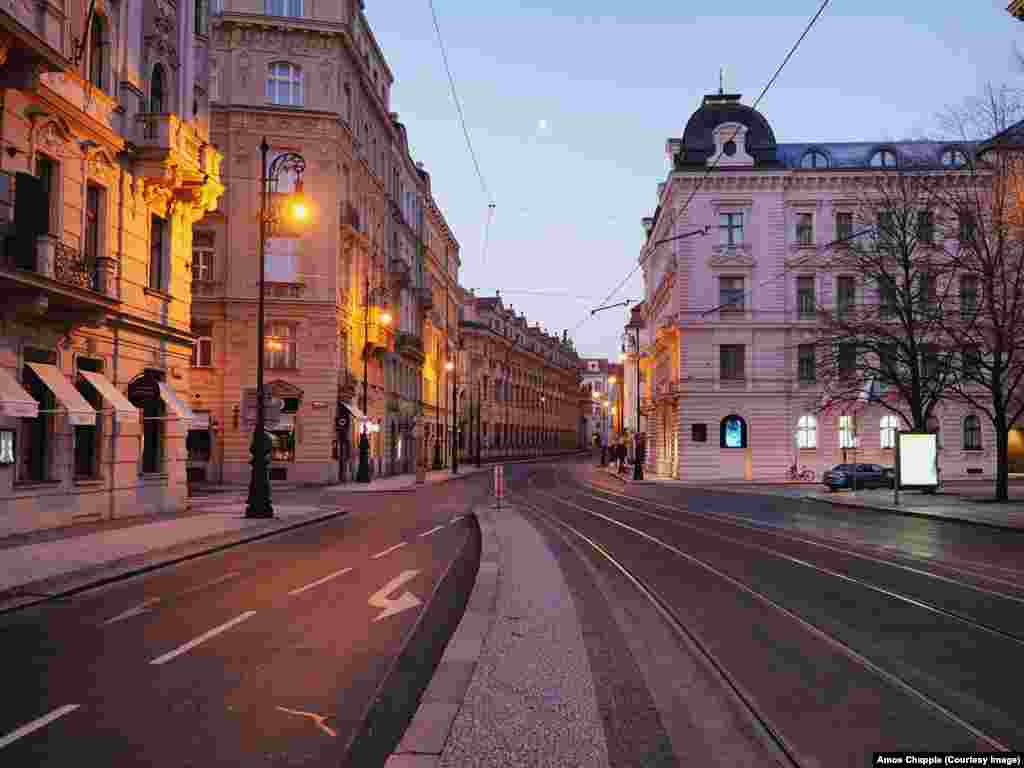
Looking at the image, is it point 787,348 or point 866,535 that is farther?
point 787,348

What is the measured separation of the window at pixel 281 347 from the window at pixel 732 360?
2429cm

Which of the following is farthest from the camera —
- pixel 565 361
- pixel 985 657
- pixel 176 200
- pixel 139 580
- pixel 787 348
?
pixel 565 361

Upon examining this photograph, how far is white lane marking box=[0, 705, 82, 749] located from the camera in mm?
5621

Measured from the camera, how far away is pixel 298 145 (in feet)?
136

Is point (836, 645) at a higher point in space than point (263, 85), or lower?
lower

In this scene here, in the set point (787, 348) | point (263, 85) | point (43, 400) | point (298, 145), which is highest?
point (263, 85)

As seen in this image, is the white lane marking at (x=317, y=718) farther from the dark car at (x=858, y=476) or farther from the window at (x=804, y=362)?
the window at (x=804, y=362)

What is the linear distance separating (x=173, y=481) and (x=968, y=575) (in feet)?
65.7

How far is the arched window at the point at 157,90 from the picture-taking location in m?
24.3

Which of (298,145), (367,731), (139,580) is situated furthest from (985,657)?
(298,145)

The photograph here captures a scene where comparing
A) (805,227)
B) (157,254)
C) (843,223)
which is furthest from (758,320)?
(157,254)

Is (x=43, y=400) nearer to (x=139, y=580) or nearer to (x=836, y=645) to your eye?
(x=139, y=580)

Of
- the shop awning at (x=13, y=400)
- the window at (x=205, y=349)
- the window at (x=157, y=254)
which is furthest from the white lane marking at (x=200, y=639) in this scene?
the window at (x=205, y=349)

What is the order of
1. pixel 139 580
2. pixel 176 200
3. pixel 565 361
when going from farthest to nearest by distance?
pixel 565 361 < pixel 176 200 < pixel 139 580
